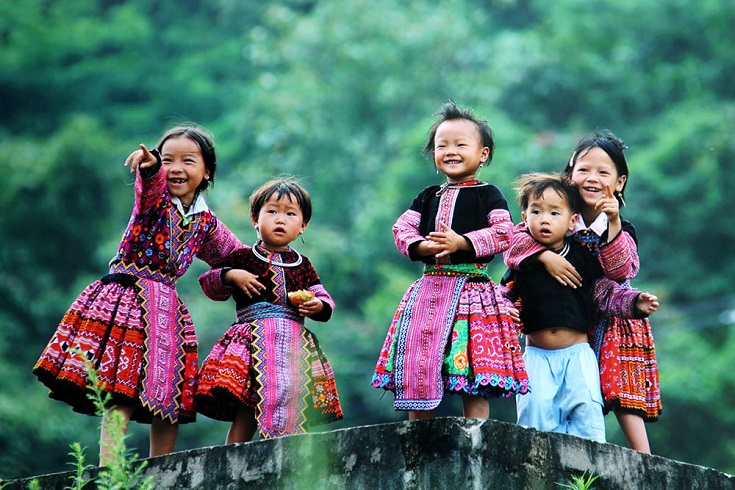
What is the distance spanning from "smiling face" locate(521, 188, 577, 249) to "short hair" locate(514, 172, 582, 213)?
0.02 meters

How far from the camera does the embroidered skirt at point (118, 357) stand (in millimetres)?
4875

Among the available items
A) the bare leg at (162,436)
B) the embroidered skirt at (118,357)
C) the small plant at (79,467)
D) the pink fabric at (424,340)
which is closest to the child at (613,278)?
the pink fabric at (424,340)

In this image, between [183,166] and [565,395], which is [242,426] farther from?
[565,395]

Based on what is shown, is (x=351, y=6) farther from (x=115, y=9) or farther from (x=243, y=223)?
(x=115, y=9)

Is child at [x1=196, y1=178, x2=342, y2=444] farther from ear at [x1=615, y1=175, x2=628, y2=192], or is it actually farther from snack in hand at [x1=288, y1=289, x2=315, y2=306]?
ear at [x1=615, y1=175, x2=628, y2=192]

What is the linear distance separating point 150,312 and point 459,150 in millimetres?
1478

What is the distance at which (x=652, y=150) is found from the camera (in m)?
19.2

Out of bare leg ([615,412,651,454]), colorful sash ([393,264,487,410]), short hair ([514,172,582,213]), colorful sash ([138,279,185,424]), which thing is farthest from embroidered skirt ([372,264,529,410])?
colorful sash ([138,279,185,424])

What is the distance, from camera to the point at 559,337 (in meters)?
5.33

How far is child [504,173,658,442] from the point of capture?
17.3ft

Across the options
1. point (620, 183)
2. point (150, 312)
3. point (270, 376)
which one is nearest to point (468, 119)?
point (620, 183)

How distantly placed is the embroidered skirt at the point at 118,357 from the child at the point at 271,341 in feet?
0.39

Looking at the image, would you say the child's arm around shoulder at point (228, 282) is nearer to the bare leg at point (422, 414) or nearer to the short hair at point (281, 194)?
the short hair at point (281, 194)

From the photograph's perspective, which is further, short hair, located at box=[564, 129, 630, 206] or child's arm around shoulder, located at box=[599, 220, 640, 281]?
short hair, located at box=[564, 129, 630, 206]
